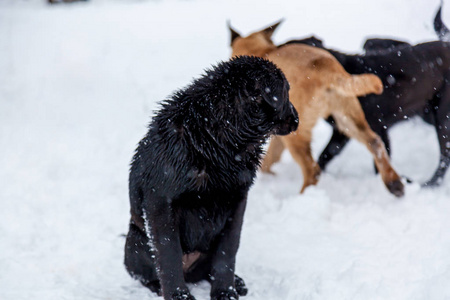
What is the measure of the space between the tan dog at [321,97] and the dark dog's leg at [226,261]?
1.53 metres

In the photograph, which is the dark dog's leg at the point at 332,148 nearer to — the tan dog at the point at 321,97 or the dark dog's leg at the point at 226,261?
the tan dog at the point at 321,97

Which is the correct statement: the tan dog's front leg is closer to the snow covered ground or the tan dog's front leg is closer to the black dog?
the snow covered ground

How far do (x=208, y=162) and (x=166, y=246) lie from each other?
1.68ft

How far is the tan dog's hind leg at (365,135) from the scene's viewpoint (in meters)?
4.22

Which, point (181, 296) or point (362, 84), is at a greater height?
point (362, 84)

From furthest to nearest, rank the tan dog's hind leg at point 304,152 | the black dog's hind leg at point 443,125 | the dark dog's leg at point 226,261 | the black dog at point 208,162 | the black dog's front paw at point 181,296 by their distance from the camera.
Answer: the black dog's hind leg at point 443,125
the tan dog's hind leg at point 304,152
the dark dog's leg at point 226,261
the black dog's front paw at point 181,296
the black dog at point 208,162

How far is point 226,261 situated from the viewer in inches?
119

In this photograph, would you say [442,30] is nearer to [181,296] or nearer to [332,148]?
[332,148]

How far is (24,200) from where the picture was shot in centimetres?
454

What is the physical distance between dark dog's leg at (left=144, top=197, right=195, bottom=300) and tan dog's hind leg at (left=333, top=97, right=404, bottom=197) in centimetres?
208

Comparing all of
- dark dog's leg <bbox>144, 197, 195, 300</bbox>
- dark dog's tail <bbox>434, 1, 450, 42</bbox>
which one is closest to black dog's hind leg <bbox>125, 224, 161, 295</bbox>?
dark dog's leg <bbox>144, 197, 195, 300</bbox>

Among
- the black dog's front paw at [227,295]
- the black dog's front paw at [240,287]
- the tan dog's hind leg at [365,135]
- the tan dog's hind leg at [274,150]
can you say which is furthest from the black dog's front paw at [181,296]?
the tan dog's hind leg at [274,150]

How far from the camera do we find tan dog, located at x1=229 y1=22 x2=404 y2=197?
4.14 meters

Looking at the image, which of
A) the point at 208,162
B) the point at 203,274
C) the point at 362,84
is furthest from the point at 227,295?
the point at 362,84
